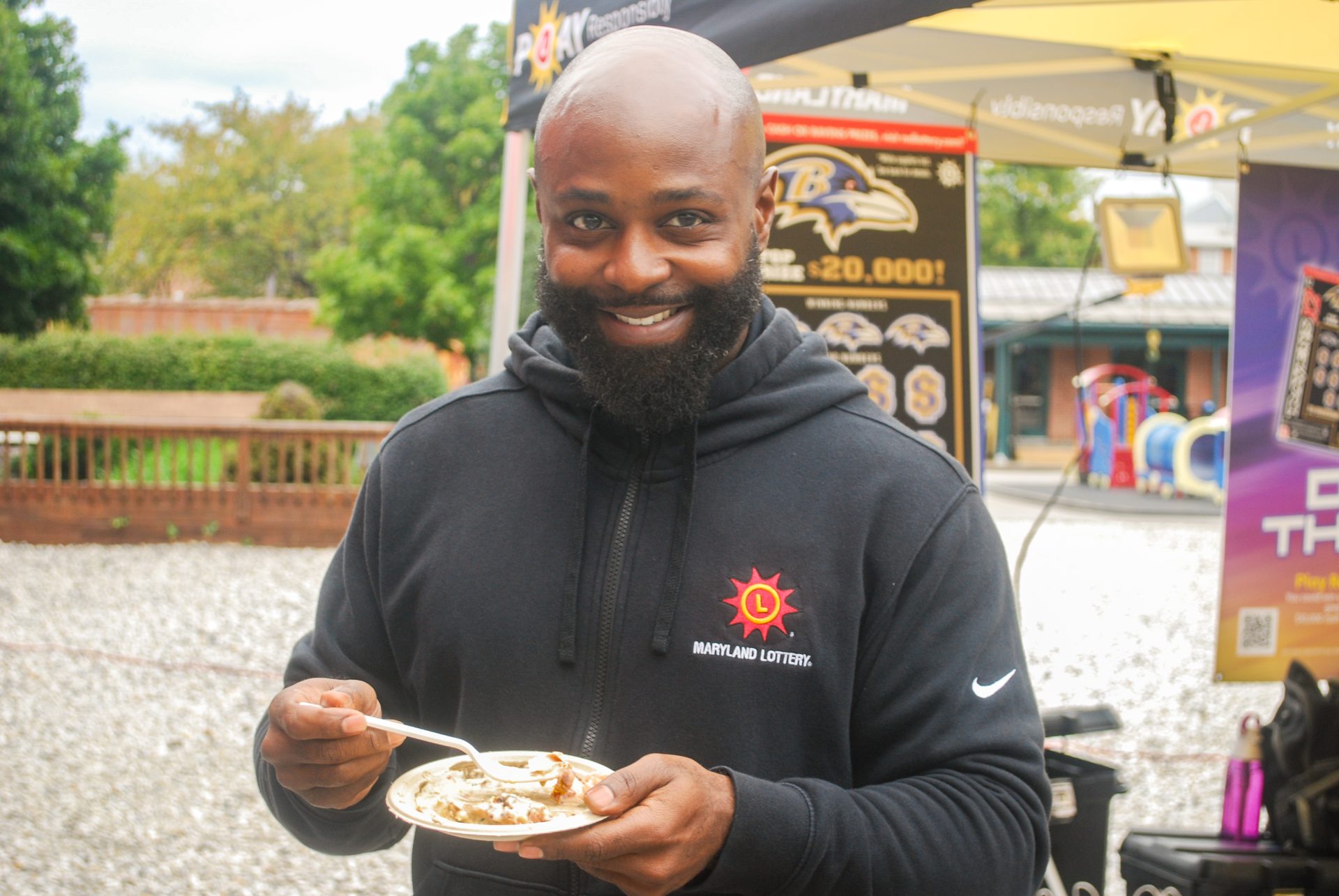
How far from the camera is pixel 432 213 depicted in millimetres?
26422

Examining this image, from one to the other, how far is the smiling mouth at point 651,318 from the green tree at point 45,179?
14.5 m

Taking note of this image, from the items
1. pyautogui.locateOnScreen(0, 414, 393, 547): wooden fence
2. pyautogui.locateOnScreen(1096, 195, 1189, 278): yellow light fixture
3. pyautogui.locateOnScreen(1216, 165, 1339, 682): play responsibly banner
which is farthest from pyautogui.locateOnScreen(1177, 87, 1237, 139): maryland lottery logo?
pyautogui.locateOnScreen(0, 414, 393, 547): wooden fence

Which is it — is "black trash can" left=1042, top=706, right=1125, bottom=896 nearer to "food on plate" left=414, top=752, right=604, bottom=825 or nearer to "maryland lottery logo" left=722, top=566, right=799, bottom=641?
"maryland lottery logo" left=722, top=566, right=799, bottom=641

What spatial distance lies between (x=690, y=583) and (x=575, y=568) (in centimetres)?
17

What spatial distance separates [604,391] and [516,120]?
214 centimetres

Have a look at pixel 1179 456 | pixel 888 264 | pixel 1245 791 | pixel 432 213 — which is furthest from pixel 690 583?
pixel 432 213

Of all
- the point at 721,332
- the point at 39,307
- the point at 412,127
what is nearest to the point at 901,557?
the point at 721,332

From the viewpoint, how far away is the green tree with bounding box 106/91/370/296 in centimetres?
4081

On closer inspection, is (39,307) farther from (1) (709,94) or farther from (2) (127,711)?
(1) (709,94)

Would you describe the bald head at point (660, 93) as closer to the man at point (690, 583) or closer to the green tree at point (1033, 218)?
the man at point (690, 583)

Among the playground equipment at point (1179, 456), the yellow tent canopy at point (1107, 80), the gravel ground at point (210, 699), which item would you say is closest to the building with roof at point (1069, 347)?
the playground equipment at point (1179, 456)

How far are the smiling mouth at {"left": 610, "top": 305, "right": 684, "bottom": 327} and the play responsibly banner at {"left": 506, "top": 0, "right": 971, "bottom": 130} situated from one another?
32.2 inches

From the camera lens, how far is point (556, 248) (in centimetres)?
150

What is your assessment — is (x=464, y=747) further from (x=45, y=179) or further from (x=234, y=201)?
(x=234, y=201)
